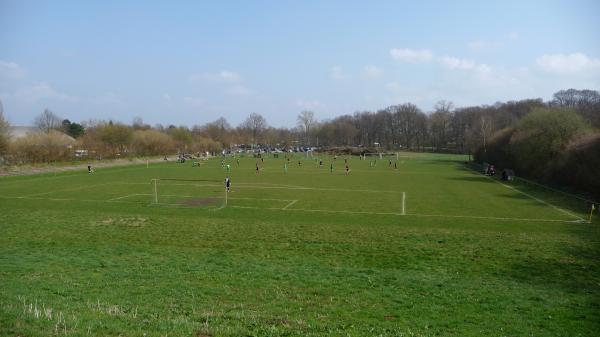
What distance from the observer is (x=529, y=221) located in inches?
985

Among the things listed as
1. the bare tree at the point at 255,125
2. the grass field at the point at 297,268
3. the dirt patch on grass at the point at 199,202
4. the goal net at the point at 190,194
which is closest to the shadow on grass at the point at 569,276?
the grass field at the point at 297,268

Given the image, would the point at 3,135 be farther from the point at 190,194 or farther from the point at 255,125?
the point at 255,125

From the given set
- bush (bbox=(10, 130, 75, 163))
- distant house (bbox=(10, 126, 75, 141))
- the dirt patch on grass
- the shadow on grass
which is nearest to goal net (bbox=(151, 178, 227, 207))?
the dirt patch on grass

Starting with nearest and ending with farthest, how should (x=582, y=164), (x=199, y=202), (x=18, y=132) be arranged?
(x=199, y=202) → (x=582, y=164) → (x=18, y=132)

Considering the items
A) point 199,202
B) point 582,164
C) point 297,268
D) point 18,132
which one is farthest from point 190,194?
point 18,132

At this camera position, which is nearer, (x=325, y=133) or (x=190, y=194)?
(x=190, y=194)

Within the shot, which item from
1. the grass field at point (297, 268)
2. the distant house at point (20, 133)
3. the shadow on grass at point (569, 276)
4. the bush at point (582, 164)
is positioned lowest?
the shadow on grass at point (569, 276)

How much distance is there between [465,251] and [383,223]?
22.7 feet

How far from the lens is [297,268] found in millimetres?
14398

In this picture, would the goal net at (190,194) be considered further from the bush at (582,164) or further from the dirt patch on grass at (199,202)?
the bush at (582,164)

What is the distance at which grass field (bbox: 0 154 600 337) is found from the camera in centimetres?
864

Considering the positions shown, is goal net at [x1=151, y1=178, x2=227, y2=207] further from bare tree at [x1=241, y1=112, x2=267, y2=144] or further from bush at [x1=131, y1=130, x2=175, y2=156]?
bare tree at [x1=241, y1=112, x2=267, y2=144]

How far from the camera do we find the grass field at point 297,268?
864 cm

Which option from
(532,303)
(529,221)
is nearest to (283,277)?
(532,303)
